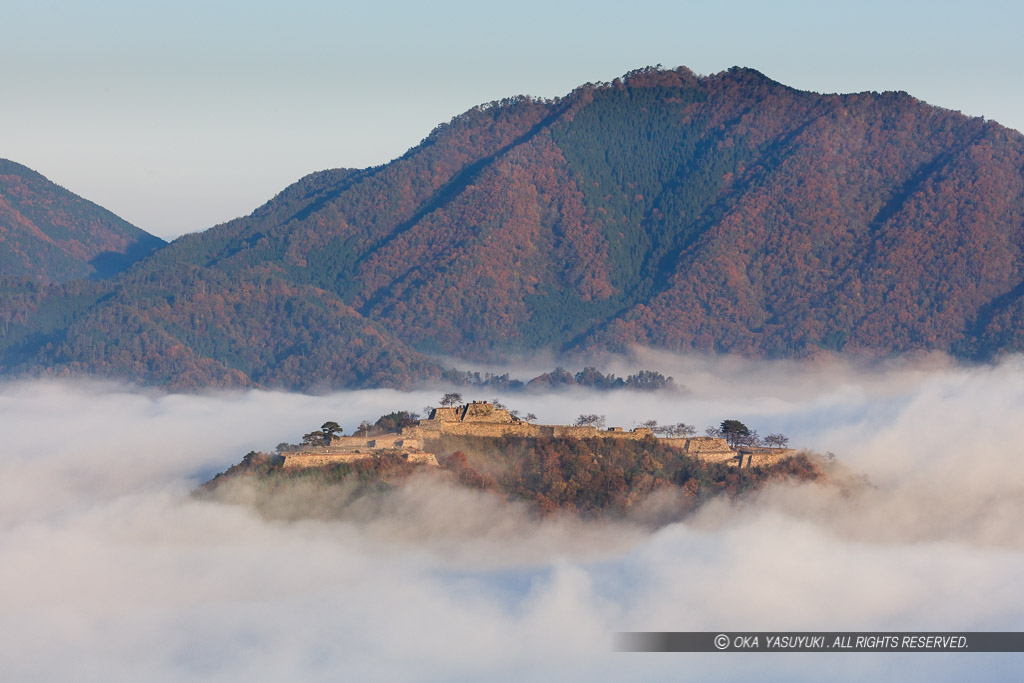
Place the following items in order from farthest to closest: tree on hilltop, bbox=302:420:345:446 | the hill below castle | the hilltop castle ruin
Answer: tree on hilltop, bbox=302:420:345:446, the hilltop castle ruin, the hill below castle

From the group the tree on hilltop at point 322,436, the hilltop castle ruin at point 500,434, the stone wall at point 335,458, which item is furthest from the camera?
the tree on hilltop at point 322,436

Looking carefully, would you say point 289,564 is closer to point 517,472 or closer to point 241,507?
point 241,507

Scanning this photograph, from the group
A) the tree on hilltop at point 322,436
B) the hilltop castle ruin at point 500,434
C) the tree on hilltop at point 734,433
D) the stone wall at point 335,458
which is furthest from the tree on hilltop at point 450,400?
the stone wall at point 335,458

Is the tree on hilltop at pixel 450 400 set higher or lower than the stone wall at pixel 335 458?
higher

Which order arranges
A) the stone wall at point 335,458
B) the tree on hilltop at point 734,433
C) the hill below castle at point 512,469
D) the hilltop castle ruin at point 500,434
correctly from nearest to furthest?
the hill below castle at point 512,469 < the stone wall at point 335,458 < the hilltop castle ruin at point 500,434 < the tree on hilltop at point 734,433

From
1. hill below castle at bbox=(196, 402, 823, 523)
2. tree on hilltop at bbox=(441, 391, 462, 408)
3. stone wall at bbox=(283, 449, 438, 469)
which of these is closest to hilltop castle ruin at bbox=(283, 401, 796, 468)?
hill below castle at bbox=(196, 402, 823, 523)

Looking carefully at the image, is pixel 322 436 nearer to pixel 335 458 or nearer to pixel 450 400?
pixel 335 458

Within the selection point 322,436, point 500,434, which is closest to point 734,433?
point 500,434

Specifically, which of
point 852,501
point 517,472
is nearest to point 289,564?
point 517,472

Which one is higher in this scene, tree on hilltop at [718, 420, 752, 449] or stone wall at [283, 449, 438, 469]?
tree on hilltop at [718, 420, 752, 449]

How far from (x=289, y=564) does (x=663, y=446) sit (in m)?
26.5

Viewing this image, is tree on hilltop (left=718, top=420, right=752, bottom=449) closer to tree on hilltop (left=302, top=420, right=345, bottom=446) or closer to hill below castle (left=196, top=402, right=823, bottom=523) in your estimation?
hill below castle (left=196, top=402, right=823, bottom=523)

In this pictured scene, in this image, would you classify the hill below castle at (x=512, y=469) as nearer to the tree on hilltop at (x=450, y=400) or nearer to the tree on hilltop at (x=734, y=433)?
the tree on hilltop at (x=734, y=433)

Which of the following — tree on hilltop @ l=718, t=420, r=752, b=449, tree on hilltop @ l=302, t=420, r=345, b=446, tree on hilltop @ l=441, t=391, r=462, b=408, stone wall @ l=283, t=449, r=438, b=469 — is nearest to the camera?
stone wall @ l=283, t=449, r=438, b=469
